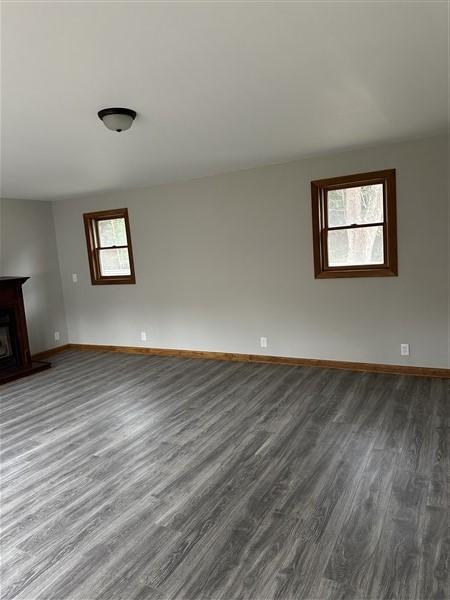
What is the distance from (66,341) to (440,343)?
545cm

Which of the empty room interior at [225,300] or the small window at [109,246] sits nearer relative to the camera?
the empty room interior at [225,300]

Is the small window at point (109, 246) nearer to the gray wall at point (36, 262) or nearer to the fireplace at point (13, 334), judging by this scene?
the gray wall at point (36, 262)

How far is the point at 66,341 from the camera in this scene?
21.5ft

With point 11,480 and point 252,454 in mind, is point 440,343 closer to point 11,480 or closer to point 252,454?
point 252,454

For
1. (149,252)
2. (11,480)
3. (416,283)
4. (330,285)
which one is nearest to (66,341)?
(149,252)

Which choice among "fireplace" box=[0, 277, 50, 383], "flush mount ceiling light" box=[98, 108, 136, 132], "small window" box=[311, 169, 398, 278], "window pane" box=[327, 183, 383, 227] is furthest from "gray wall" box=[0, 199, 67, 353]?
"window pane" box=[327, 183, 383, 227]

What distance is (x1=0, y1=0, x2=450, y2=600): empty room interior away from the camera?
5.89ft

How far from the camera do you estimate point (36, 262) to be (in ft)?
19.7

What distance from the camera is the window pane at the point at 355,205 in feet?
13.6

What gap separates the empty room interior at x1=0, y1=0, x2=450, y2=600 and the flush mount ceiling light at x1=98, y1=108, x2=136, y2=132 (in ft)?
0.06

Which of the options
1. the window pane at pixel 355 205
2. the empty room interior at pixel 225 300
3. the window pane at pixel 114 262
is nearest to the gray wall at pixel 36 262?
the empty room interior at pixel 225 300

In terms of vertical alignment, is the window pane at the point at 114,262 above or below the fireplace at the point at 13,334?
above

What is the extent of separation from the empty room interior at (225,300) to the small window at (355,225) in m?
0.02

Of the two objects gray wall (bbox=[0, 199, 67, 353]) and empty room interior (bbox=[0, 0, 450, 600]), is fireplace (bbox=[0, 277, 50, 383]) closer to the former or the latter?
empty room interior (bbox=[0, 0, 450, 600])
